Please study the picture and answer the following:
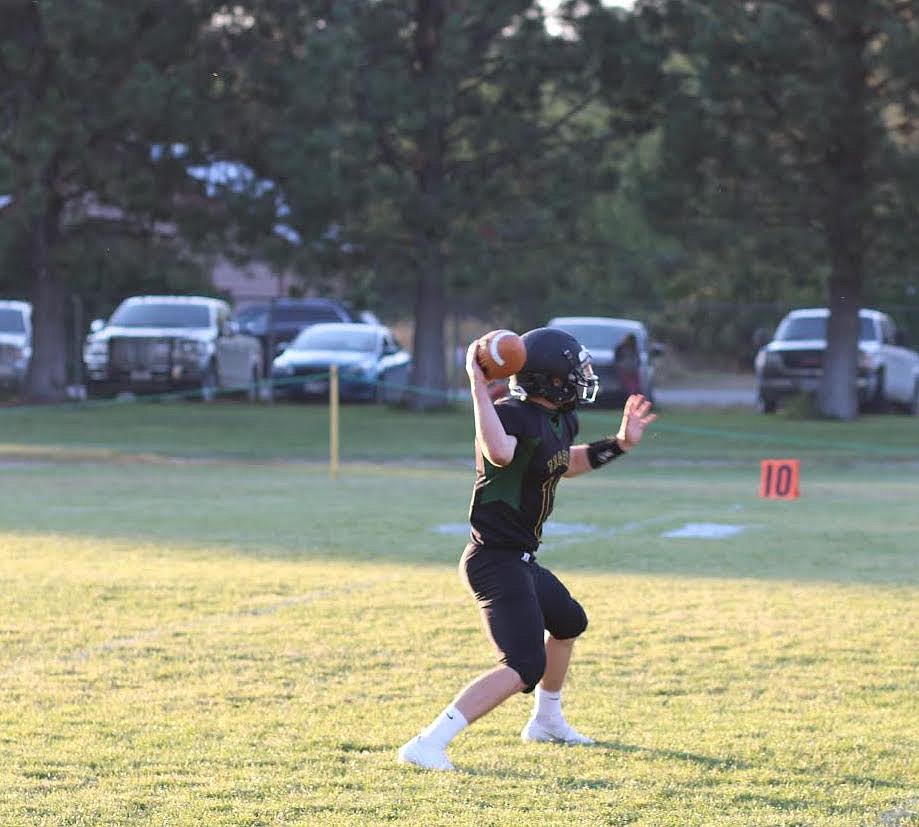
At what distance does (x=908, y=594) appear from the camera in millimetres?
11148

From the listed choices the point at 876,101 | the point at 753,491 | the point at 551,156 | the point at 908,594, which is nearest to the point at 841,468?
the point at 753,491

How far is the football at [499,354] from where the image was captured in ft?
20.1

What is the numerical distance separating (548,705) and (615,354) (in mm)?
26081

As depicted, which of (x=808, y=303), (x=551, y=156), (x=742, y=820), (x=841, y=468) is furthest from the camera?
(x=808, y=303)

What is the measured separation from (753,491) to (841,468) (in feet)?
15.4

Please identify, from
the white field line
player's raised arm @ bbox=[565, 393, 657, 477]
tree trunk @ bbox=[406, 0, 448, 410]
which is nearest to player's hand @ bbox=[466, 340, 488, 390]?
player's raised arm @ bbox=[565, 393, 657, 477]

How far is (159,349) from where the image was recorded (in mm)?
32531

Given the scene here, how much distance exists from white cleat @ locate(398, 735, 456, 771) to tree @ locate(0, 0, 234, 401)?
22.2m

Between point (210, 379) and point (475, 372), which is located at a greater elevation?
point (475, 372)

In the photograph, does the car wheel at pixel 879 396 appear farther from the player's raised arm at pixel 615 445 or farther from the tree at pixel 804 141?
the player's raised arm at pixel 615 445

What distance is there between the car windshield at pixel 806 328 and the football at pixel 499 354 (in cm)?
2855

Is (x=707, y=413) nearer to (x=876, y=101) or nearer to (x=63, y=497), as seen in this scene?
(x=876, y=101)

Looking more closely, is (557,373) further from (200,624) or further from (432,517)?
(432,517)

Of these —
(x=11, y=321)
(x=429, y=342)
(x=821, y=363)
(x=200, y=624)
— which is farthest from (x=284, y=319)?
(x=200, y=624)
